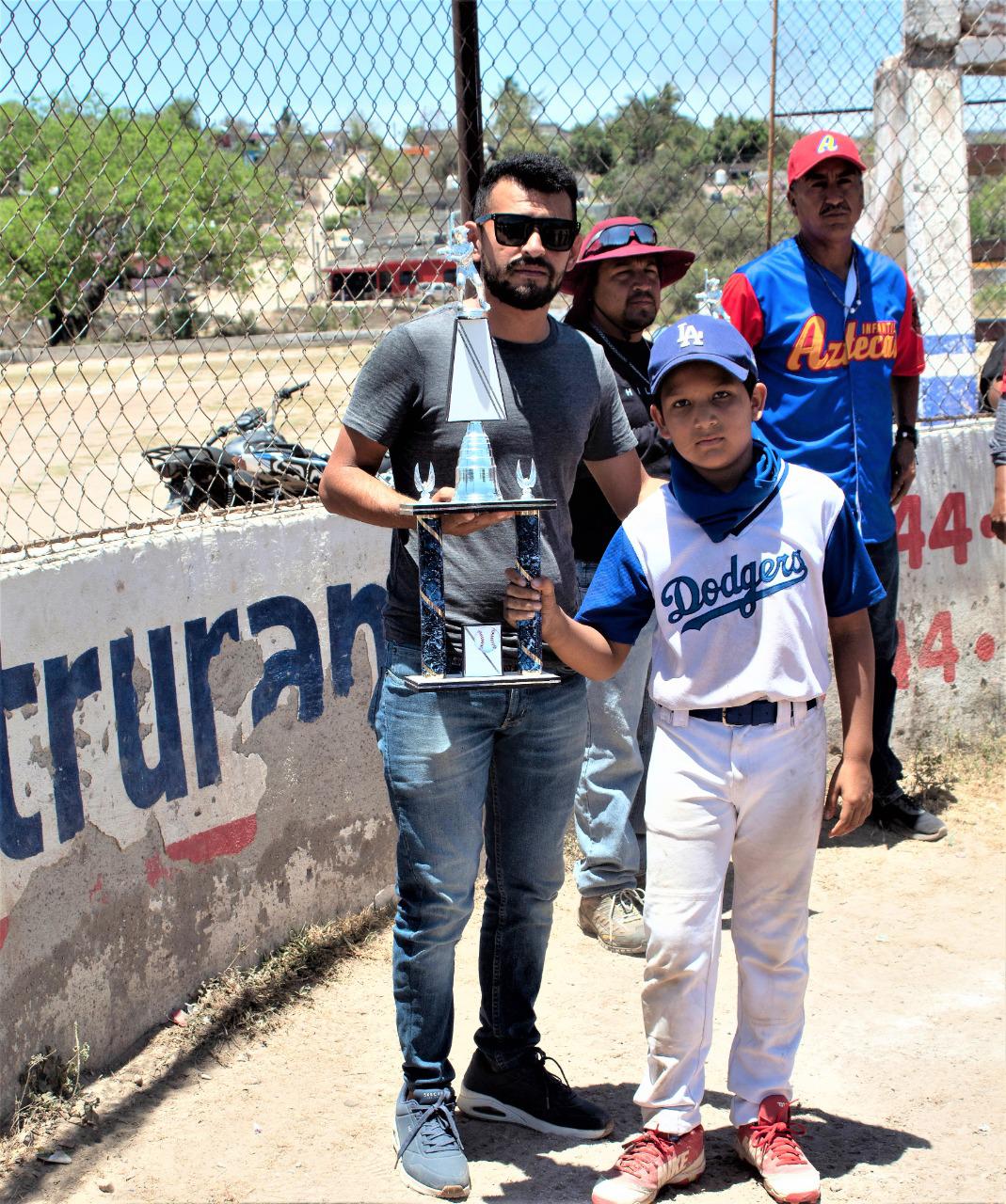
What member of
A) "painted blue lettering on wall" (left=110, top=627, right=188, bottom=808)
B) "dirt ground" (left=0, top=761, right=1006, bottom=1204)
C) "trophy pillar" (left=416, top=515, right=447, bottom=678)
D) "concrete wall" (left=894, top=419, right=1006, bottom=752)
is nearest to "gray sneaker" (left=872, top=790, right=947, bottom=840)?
"dirt ground" (left=0, top=761, right=1006, bottom=1204)

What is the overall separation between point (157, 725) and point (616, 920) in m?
1.50

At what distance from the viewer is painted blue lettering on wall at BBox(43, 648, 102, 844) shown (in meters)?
3.28

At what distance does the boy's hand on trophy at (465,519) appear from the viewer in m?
A: 2.41

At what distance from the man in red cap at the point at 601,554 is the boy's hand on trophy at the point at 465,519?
4.88 ft

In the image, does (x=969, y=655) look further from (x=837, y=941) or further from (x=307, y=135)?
(x=307, y=135)

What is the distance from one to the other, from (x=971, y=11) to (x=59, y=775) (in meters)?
6.16

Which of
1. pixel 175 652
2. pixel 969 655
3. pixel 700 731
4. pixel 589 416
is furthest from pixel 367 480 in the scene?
pixel 969 655

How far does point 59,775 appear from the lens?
3.29 m

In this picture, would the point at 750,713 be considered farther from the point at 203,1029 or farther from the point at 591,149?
the point at 591,149

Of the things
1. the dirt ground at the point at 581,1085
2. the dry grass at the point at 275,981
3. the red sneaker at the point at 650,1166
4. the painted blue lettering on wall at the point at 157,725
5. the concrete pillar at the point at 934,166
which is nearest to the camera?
the red sneaker at the point at 650,1166

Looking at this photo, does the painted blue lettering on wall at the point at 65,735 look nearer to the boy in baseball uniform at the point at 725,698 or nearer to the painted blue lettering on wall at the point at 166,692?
the painted blue lettering on wall at the point at 166,692

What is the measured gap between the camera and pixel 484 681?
8.25 ft

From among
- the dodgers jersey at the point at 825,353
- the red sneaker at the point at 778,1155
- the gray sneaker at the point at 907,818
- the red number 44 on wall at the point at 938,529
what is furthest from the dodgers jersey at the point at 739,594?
the red number 44 on wall at the point at 938,529

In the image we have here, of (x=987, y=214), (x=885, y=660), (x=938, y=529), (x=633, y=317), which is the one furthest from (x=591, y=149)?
(x=987, y=214)
